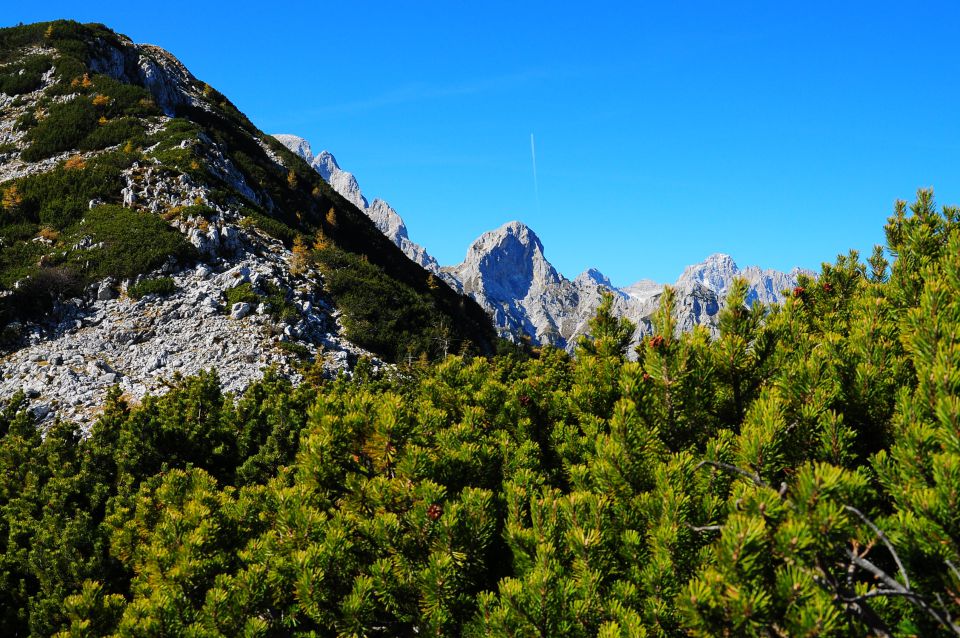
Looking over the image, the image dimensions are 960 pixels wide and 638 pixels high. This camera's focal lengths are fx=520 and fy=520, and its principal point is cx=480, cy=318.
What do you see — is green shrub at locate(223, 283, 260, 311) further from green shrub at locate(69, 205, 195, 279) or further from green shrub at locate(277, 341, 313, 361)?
green shrub at locate(69, 205, 195, 279)

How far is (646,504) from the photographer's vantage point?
284 centimetres

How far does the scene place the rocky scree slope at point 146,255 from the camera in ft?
74.7

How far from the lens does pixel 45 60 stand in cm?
4103

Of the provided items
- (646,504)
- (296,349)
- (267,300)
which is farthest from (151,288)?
(646,504)

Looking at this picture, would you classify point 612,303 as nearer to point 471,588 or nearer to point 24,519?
point 471,588

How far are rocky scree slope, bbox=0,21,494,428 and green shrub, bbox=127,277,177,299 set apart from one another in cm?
7

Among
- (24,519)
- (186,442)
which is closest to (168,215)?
(186,442)

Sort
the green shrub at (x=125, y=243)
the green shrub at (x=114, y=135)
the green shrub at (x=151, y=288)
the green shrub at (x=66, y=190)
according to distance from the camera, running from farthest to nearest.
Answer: the green shrub at (x=114, y=135) < the green shrub at (x=66, y=190) < the green shrub at (x=125, y=243) < the green shrub at (x=151, y=288)

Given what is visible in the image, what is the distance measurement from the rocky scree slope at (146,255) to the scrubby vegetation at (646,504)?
19.0 meters

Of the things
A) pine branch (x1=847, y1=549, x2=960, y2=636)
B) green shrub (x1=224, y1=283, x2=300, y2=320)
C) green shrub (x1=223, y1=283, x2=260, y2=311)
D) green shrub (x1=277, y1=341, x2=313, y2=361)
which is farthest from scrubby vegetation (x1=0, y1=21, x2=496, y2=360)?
pine branch (x1=847, y1=549, x2=960, y2=636)

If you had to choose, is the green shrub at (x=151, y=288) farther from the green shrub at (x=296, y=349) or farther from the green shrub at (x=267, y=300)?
the green shrub at (x=296, y=349)

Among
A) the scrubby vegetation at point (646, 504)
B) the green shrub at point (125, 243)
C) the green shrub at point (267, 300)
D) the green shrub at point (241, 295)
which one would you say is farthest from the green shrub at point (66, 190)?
the scrubby vegetation at point (646, 504)

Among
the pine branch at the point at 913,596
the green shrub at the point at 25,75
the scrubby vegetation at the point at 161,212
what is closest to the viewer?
the pine branch at the point at 913,596

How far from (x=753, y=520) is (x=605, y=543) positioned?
96cm
